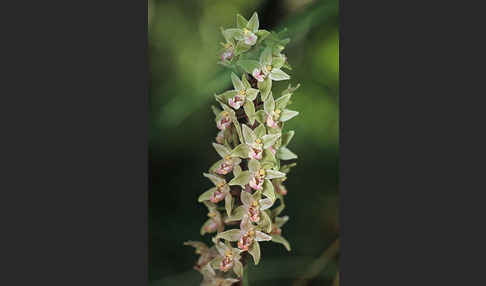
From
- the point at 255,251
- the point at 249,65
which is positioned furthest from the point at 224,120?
the point at 255,251

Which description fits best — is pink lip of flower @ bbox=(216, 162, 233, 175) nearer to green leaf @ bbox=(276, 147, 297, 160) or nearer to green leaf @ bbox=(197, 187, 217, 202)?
green leaf @ bbox=(197, 187, 217, 202)

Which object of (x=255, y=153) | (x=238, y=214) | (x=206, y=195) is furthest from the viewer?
(x=206, y=195)

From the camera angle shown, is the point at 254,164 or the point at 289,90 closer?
the point at 254,164

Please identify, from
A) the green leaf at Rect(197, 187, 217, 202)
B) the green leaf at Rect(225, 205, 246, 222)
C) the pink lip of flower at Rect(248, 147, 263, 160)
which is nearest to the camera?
the pink lip of flower at Rect(248, 147, 263, 160)

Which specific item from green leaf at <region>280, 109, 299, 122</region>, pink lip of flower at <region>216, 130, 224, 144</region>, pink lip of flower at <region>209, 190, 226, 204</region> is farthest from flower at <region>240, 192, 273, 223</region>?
green leaf at <region>280, 109, 299, 122</region>

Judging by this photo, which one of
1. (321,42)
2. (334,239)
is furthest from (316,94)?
(334,239)

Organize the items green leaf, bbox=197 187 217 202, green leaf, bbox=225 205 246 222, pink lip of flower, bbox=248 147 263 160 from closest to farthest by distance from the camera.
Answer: pink lip of flower, bbox=248 147 263 160 < green leaf, bbox=225 205 246 222 < green leaf, bbox=197 187 217 202

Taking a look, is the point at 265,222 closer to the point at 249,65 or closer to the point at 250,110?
the point at 250,110

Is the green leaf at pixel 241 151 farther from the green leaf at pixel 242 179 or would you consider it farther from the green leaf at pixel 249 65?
the green leaf at pixel 249 65
